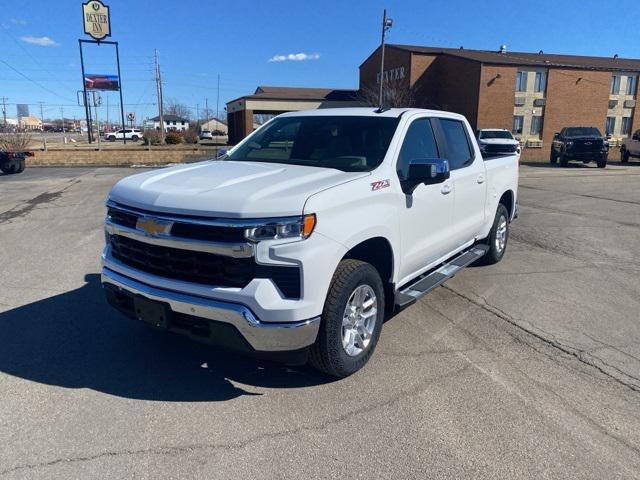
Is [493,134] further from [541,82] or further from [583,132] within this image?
[541,82]

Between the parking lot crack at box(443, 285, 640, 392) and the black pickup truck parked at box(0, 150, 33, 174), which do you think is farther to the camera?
the black pickup truck parked at box(0, 150, 33, 174)

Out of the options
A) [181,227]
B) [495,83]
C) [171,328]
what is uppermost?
[495,83]

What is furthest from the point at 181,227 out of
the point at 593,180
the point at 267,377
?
the point at 593,180

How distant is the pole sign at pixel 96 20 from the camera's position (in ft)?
147

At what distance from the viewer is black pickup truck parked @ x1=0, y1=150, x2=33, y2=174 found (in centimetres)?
1967

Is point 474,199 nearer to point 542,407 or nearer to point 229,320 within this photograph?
point 542,407

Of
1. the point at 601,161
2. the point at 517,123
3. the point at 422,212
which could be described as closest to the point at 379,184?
the point at 422,212

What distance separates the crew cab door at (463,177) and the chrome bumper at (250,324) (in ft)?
8.09

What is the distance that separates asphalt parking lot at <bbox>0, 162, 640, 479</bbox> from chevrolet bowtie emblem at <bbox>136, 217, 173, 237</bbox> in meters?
1.10

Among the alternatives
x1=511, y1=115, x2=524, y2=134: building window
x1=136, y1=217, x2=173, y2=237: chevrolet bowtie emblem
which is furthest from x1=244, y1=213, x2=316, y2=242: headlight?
x1=511, y1=115, x2=524, y2=134: building window

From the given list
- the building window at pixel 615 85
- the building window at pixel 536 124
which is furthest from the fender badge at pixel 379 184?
the building window at pixel 615 85

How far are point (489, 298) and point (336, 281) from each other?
2.74 metres

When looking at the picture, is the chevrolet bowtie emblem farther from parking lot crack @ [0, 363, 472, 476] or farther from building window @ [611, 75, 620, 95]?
building window @ [611, 75, 620, 95]

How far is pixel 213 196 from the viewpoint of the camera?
3.12 m
